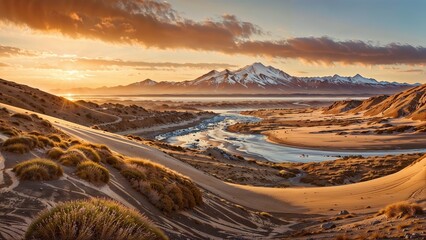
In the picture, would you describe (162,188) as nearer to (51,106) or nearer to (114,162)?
(114,162)

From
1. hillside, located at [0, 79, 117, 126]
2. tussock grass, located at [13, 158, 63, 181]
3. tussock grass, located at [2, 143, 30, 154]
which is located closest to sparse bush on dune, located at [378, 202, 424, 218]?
tussock grass, located at [13, 158, 63, 181]

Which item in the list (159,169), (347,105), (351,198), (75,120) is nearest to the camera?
(159,169)

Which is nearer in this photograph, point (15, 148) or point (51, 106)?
point (15, 148)

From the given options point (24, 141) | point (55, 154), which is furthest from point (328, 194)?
point (24, 141)

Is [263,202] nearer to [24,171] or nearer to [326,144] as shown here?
[24,171]

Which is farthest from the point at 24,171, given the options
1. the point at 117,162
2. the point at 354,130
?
the point at 354,130

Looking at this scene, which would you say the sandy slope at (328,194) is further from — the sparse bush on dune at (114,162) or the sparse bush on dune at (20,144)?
the sparse bush on dune at (20,144)
